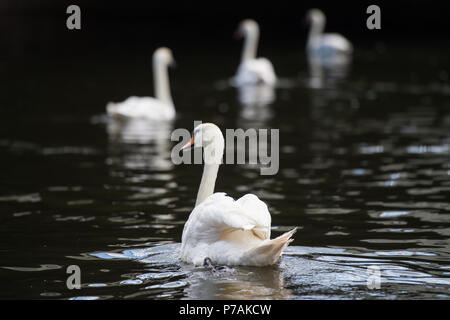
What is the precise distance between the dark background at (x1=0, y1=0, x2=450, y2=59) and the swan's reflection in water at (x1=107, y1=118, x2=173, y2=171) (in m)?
12.2

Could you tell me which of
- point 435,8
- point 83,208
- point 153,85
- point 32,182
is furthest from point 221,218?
point 435,8

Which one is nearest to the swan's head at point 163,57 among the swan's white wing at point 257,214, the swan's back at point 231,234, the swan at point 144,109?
the swan at point 144,109

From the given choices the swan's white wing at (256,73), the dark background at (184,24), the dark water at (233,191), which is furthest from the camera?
the dark background at (184,24)

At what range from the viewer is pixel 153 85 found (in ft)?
73.0

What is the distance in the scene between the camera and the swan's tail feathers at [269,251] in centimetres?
692

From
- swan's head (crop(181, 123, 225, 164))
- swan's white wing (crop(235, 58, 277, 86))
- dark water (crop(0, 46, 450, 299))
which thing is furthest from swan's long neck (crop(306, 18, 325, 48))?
swan's head (crop(181, 123, 225, 164))

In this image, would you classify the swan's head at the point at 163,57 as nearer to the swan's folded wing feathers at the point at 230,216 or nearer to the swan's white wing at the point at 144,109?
the swan's white wing at the point at 144,109

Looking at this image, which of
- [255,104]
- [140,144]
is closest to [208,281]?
[140,144]

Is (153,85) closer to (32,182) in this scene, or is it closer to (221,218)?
(32,182)

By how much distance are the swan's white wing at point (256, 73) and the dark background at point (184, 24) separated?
775cm

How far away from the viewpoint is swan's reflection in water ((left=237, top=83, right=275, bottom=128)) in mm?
16516

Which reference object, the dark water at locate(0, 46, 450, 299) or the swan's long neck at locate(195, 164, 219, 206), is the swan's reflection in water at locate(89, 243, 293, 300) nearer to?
the dark water at locate(0, 46, 450, 299)

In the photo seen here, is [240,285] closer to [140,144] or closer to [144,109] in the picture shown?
[140,144]

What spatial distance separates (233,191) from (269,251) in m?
3.85
